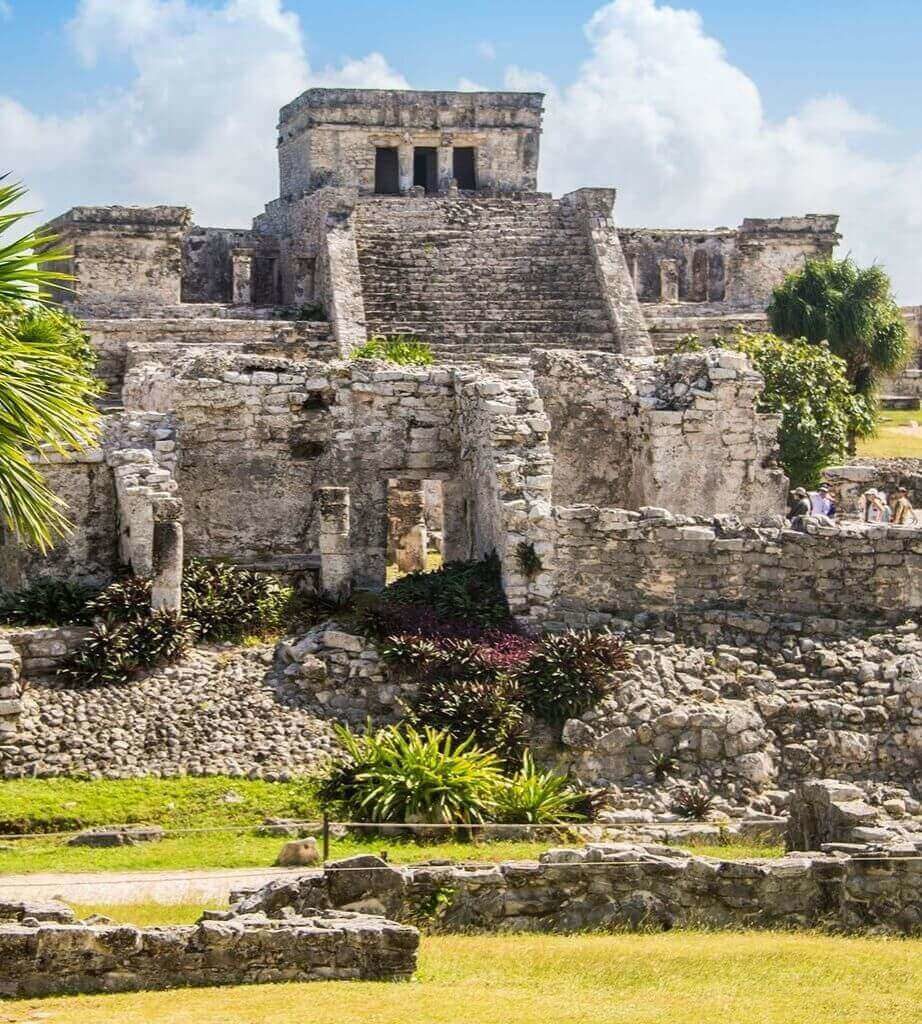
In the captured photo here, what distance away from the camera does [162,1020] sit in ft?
35.4

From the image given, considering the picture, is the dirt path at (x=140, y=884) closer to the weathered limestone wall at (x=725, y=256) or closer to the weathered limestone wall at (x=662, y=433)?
the weathered limestone wall at (x=662, y=433)

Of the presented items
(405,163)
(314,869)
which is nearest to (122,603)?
(314,869)

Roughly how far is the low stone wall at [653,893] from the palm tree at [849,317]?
21.7 meters

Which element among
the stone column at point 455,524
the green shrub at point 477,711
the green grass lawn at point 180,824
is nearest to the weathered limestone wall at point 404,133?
the stone column at point 455,524

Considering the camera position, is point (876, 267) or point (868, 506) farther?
point (876, 267)

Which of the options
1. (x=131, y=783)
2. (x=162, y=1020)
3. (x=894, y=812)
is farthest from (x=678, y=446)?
(x=162, y=1020)

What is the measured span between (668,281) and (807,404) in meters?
11.8

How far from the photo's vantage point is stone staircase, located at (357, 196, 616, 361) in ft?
111

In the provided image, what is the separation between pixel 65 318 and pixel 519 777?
674 inches

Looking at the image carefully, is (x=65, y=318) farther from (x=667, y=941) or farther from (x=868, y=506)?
(x=667, y=941)

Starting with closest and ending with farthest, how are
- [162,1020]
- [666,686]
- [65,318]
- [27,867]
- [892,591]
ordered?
[162,1020], [27,867], [666,686], [892,591], [65,318]

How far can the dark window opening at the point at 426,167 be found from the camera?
42.9m

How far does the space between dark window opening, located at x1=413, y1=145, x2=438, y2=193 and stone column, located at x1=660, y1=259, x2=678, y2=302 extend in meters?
5.48

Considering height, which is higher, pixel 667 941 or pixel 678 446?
pixel 678 446
